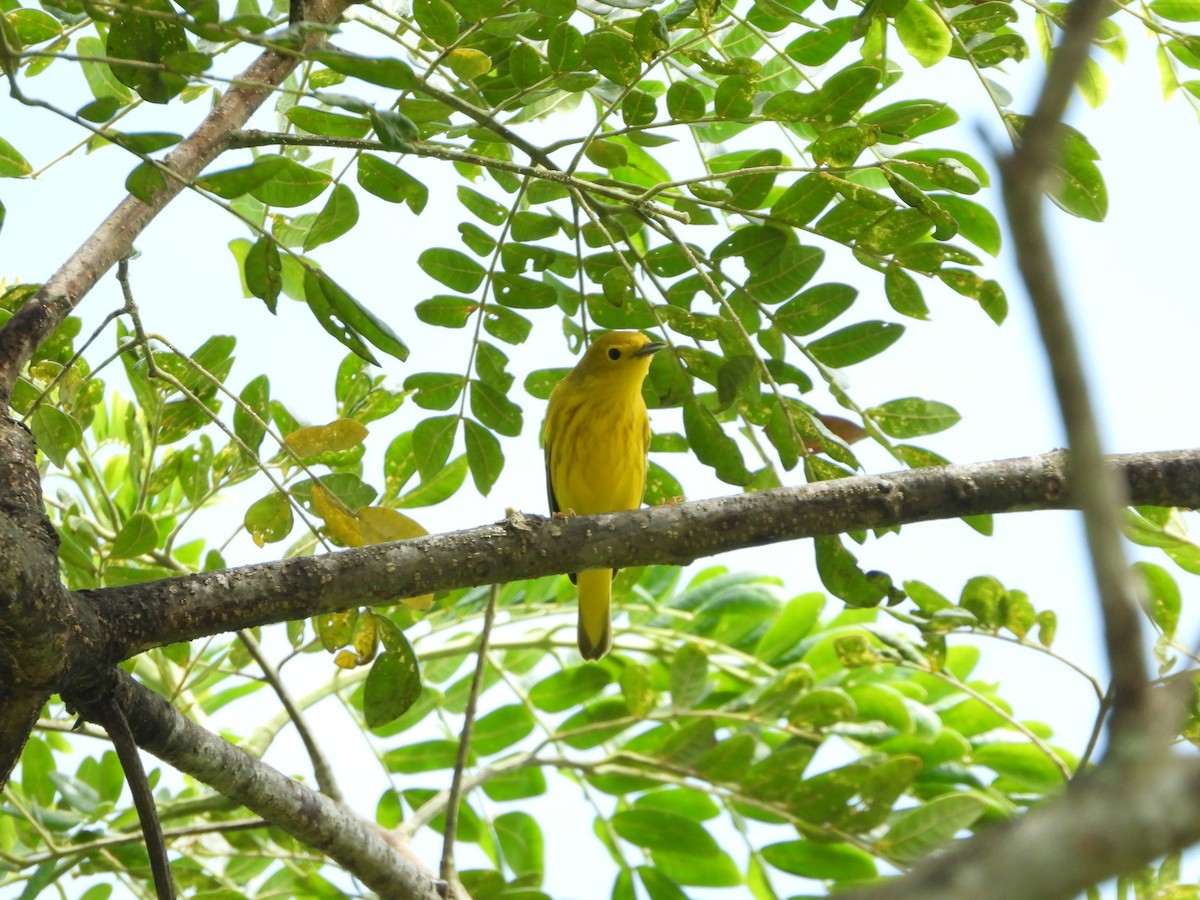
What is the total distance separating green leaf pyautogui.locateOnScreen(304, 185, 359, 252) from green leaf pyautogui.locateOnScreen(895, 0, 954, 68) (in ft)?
3.79

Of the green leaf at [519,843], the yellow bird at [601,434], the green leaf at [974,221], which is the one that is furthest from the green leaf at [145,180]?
the green leaf at [519,843]

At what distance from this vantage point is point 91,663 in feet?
5.77

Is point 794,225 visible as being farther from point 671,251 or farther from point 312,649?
point 312,649

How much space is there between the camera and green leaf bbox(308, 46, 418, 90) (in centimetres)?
154

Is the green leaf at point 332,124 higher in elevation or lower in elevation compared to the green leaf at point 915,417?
higher

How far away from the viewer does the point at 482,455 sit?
2.84 metres

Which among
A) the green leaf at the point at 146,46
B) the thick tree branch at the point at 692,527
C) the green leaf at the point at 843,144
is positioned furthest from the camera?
the green leaf at the point at 843,144

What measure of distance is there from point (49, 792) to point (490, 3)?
2533 millimetres

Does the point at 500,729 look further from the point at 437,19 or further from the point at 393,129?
the point at 393,129

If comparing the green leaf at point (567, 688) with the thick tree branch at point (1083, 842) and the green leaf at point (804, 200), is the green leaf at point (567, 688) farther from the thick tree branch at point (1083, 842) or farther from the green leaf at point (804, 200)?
the thick tree branch at point (1083, 842)

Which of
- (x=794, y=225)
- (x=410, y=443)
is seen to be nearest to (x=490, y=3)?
(x=794, y=225)

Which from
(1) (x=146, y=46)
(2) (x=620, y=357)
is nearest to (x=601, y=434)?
(2) (x=620, y=357)

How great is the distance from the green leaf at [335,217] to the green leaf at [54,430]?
575 mm

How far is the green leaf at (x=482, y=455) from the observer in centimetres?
284
